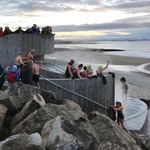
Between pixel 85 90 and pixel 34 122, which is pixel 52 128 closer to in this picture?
pixel 34 122

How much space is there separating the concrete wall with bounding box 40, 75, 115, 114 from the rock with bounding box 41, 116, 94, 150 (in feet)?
15.3

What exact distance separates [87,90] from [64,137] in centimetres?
639

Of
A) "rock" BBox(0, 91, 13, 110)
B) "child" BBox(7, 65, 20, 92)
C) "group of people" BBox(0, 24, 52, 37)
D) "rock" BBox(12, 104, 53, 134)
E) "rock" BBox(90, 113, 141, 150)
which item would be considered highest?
"group of people" BBox(0, 24, 52, 37)

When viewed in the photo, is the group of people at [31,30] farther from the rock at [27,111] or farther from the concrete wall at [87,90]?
the rock at [27,111]

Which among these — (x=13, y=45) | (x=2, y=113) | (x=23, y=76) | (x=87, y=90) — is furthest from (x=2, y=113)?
(x=13, y=45)

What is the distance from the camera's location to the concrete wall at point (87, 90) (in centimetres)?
1211

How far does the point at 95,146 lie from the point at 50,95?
353cm

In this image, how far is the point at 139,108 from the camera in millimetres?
17000

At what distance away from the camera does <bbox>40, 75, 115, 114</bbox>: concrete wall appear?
12.1 meters

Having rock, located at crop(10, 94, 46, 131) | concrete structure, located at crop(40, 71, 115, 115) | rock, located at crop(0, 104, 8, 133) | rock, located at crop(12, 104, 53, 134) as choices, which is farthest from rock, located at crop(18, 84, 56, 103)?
concrete structure, located at crop(40, 71, 115, 115)

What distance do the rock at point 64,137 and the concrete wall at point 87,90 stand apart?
15.3 feet

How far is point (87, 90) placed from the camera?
13.0 m

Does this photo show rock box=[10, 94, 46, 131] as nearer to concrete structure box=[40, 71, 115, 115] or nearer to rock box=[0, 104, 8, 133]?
rock box=[0, 104, 8, 133]

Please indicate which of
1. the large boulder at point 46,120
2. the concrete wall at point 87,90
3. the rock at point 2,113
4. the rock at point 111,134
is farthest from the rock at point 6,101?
the concrete wall at point 87,90
